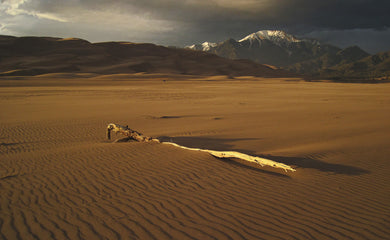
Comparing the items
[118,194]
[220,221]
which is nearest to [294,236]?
[220,221]

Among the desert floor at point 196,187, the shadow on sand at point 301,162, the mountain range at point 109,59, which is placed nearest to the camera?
the desert floor at point 196,187

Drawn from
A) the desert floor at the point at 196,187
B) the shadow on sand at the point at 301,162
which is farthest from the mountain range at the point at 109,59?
the shadow on sand at the point at 301,162

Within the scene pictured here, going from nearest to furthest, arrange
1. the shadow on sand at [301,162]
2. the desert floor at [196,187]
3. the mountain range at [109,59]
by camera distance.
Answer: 1. the desert floor at [196,187]
2. the shadow on sand at [301,162]
3. the mountain range at [109,59]

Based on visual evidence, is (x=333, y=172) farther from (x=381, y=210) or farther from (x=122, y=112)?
(x=122, y=112)

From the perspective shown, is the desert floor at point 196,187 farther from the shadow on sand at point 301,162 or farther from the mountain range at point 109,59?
the mountain range at point 109,59

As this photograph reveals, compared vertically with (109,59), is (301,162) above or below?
below

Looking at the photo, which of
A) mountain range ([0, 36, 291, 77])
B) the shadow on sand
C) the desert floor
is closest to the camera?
the desert floor

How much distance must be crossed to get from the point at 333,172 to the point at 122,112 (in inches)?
493

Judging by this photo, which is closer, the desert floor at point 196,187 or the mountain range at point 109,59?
the desert floor at point 196,187

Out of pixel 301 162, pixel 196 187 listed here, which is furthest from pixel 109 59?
pixel 196 187

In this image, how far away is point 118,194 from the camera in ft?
15.9

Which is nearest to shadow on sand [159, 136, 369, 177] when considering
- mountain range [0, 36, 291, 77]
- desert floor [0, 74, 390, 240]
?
desert floor [0, 74, 390, 240]

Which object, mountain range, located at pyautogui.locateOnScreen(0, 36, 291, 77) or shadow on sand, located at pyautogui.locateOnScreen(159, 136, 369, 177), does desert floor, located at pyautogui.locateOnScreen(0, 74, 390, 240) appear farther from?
mountain range, located at pyautogui.locateOnScreen(0, 36, 291, 77)

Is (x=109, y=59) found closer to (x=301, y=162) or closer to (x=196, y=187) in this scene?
(x=301, y=162)
